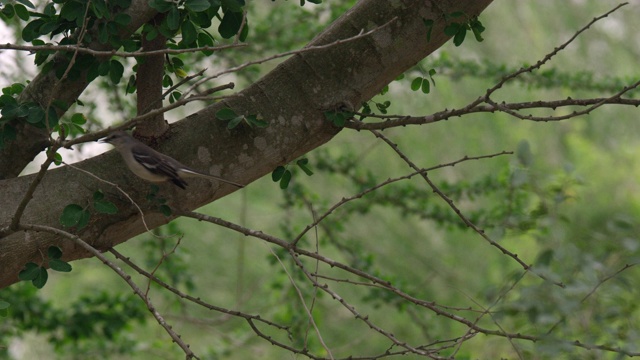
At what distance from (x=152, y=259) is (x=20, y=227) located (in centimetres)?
370

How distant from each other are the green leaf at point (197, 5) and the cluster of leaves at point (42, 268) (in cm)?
96

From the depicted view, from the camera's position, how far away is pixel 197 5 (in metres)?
2.51

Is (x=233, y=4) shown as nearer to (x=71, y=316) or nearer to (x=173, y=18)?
(x=173, y=18)

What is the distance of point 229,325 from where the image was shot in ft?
35.0

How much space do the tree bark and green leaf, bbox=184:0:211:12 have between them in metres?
0.37

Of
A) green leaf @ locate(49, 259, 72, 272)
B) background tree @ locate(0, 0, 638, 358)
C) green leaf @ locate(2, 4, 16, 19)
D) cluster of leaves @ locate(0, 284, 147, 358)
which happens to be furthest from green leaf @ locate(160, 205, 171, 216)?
cluster of leaves @ locate(0, 284, 147, 358)

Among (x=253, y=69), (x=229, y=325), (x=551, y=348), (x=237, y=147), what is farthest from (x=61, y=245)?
(x=229, y=325)

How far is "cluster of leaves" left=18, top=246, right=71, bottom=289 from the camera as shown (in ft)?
8.50

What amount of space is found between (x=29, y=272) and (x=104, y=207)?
356mm

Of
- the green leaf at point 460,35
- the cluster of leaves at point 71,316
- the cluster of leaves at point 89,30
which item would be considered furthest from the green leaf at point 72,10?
the cluster of leaves at point 71,316

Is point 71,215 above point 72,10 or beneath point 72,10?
beneath

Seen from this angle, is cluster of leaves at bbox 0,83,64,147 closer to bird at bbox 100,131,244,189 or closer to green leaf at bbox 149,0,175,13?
bird at bbox 100,131,244,189

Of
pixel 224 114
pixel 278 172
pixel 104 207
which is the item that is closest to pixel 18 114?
pixel 104 207

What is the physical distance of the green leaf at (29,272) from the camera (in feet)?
8.48
